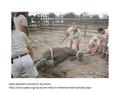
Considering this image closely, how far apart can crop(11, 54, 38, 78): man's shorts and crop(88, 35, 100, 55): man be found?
0.31 meters

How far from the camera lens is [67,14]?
1.99 m

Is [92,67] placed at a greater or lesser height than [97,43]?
lesser

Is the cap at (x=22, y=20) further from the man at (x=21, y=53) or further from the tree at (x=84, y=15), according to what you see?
the tree at (x=84, y=15)

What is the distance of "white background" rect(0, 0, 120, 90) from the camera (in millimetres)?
1997

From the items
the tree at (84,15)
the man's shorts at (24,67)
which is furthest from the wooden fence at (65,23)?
the man's shorts at (24,67)

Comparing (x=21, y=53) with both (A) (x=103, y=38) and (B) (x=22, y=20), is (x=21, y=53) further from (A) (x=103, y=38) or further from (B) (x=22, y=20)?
(A) (x=103, y=38)

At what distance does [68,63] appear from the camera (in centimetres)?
201

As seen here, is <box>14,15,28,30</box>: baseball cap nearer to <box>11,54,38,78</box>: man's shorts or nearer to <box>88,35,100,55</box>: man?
<box>11,54,38,78</box>: man's shorts

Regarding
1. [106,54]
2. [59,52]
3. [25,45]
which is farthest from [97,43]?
[25,45]

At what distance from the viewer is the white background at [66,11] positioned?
1997 mm

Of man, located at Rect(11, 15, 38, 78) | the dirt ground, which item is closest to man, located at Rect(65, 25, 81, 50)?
the dirt ground

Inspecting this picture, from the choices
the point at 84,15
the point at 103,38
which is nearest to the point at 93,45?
the point at 103,38
